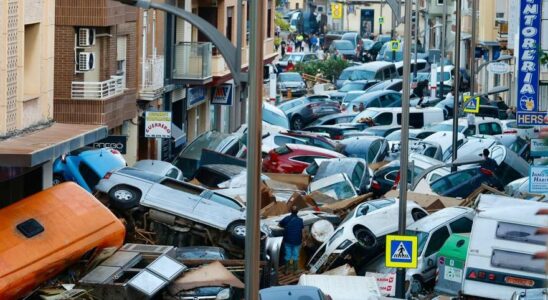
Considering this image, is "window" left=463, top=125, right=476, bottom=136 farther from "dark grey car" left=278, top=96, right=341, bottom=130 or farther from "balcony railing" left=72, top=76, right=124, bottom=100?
"balcony railing" left=72, top=76, right=124, bottom=100

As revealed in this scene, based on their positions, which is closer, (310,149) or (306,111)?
(310,149)

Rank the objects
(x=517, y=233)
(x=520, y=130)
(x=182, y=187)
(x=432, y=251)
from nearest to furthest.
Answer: (x=517, y=233) < (x=432, y=251) < (x=182, y=187) < (x=520, y=130)

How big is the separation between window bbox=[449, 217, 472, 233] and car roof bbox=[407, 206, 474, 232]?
12 centimetres

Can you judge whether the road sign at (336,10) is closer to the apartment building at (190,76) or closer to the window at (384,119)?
the apartment building at (190,76)

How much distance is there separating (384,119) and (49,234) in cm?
3361

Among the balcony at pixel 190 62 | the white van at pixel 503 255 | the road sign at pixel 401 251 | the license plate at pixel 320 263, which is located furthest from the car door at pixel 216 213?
the balcony at pixel 190 62

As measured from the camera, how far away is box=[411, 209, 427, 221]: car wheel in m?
27.1

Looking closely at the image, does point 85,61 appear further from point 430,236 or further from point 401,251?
point 401,251

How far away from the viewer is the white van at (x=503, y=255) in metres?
21.4

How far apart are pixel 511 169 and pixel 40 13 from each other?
14.6 m

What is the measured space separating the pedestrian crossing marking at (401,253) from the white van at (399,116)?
31.6 m

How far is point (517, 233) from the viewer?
21859mm

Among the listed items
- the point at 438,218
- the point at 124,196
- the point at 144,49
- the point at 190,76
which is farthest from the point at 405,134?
the point at 190,76

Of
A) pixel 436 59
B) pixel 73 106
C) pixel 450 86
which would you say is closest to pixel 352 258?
pixel 73 106
